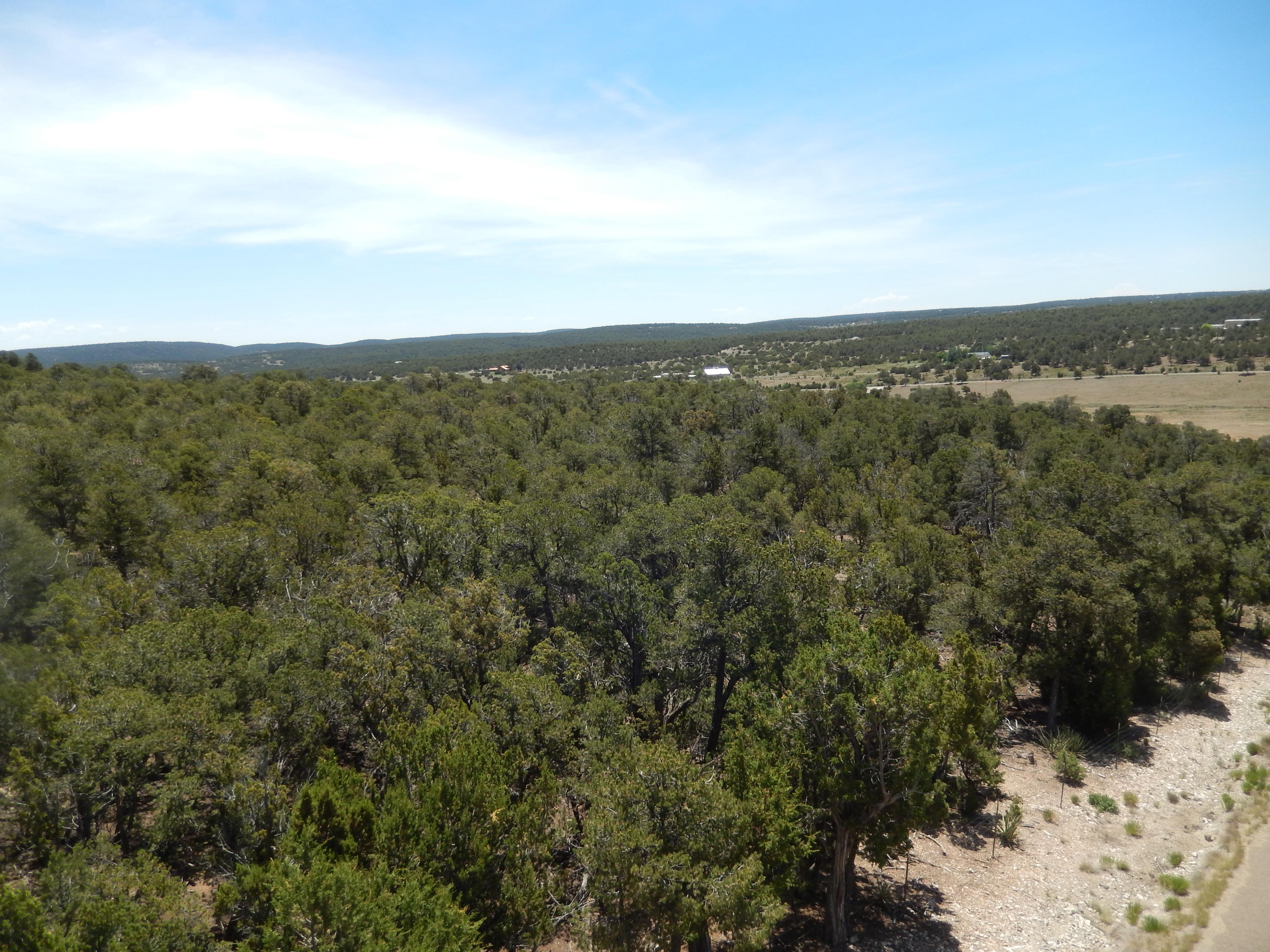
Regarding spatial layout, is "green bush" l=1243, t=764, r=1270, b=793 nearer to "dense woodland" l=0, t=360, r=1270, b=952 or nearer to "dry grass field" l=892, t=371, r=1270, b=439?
"dense woodland" l=0, t=360, r=1270, b=952

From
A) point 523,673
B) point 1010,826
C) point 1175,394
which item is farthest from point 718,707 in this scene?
point 1175,394

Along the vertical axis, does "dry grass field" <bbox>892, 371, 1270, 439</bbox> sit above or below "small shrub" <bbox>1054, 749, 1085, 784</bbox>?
above

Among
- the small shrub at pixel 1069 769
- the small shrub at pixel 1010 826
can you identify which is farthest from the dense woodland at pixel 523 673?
the small shrub at pixel 1069 769

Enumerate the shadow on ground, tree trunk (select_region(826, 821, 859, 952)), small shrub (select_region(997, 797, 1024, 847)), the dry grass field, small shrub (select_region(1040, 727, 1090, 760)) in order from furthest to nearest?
the dry grass field → small shrub (select_region(1040, 727, 1090, 760)) → small shrub (select_region(997, 797, 1024, 847)) → the shadow on ground → tree trunk (select_region(826, 821, 859, 952))

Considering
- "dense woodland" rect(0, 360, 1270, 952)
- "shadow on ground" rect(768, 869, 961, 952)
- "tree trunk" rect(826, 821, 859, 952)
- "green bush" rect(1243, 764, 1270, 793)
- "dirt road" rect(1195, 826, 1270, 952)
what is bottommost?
"green bush" rect(1243, 764, 1270, 793)

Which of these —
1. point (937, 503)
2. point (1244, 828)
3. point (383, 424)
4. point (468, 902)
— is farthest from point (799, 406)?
point (468, 902)

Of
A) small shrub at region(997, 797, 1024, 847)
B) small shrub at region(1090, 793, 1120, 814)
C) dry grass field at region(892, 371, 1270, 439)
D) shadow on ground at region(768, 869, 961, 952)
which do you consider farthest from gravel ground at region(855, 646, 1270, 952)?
dry grass field at region(892, 371, 1270, 439)

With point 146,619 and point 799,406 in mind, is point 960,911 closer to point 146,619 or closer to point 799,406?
point 146,619
